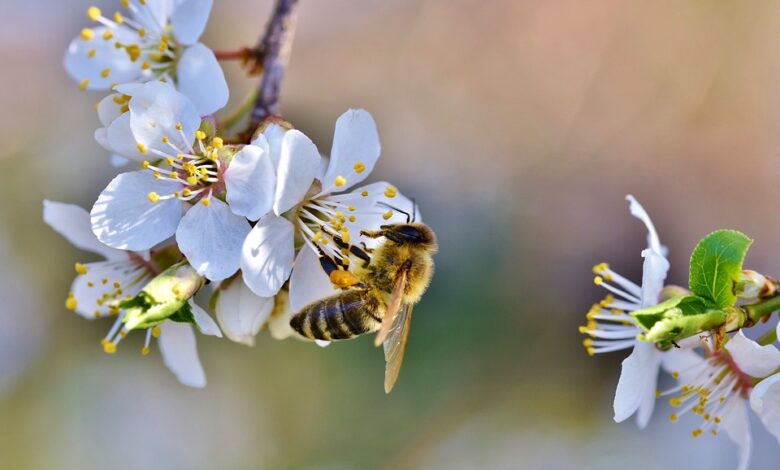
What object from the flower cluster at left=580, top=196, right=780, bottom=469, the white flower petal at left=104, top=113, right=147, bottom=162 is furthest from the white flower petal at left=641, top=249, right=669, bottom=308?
the white flower petal at left=104, top=113, right=147, bottom=162

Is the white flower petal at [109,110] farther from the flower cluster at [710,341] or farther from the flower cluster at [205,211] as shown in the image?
the flower cluster at [710,341]

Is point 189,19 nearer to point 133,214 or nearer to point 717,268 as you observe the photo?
point 133,214

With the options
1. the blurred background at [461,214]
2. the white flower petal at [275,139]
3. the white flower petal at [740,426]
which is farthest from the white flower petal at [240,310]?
the blurred background at [461,214]

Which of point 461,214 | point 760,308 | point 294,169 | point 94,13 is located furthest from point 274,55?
point 461,214

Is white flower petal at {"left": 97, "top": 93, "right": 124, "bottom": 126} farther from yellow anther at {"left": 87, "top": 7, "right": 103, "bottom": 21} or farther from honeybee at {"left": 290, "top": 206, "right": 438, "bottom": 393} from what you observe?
honeybee at {"left": 290, "top": 206, "right": 438, "bottom": 393}

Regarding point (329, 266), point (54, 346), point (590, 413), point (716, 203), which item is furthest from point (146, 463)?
point (716, 203)

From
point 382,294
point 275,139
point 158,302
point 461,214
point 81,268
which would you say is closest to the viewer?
point 158,302
